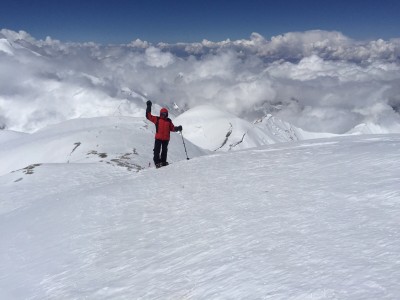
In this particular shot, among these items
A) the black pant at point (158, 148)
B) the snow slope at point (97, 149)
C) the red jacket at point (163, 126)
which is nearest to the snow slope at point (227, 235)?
the red jacket at point (163, 126)

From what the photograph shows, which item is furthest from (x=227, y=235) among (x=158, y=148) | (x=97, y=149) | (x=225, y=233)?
(x=97, y=149)

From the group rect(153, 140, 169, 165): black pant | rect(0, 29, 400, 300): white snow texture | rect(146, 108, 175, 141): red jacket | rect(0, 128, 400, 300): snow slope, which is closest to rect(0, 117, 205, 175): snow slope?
rect(153, 140, 169, 165): black pant

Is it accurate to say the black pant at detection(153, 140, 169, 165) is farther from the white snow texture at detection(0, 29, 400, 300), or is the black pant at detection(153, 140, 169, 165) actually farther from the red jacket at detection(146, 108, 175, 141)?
→ the white snow texture at detection(0, 29, 400, 300)

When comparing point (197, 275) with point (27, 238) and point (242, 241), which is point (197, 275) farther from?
point (27, 238)

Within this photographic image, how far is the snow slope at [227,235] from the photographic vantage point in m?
5.00

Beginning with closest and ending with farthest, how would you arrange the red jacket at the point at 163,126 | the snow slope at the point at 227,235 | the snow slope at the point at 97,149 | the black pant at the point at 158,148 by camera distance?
the snow slope at the point at 227,235 → the red jacket at the point at 163,126 → the black pant at the point at 158,148 → the snow slope at the point at 97,149

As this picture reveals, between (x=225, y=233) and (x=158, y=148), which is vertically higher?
(x=158, y=148)

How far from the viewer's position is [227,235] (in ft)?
23.2

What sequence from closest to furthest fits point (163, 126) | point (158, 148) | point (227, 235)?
point (227, 235) → point (163, 126) → point (158, 148)

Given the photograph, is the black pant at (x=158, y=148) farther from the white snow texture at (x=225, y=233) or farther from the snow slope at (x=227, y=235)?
the snow slope at (x=227, y=235)

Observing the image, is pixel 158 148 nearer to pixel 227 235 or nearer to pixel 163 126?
pixel 163 126

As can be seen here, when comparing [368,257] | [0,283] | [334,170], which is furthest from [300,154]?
[0,283]

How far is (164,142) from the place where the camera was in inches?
723

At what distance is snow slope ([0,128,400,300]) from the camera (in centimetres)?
500
